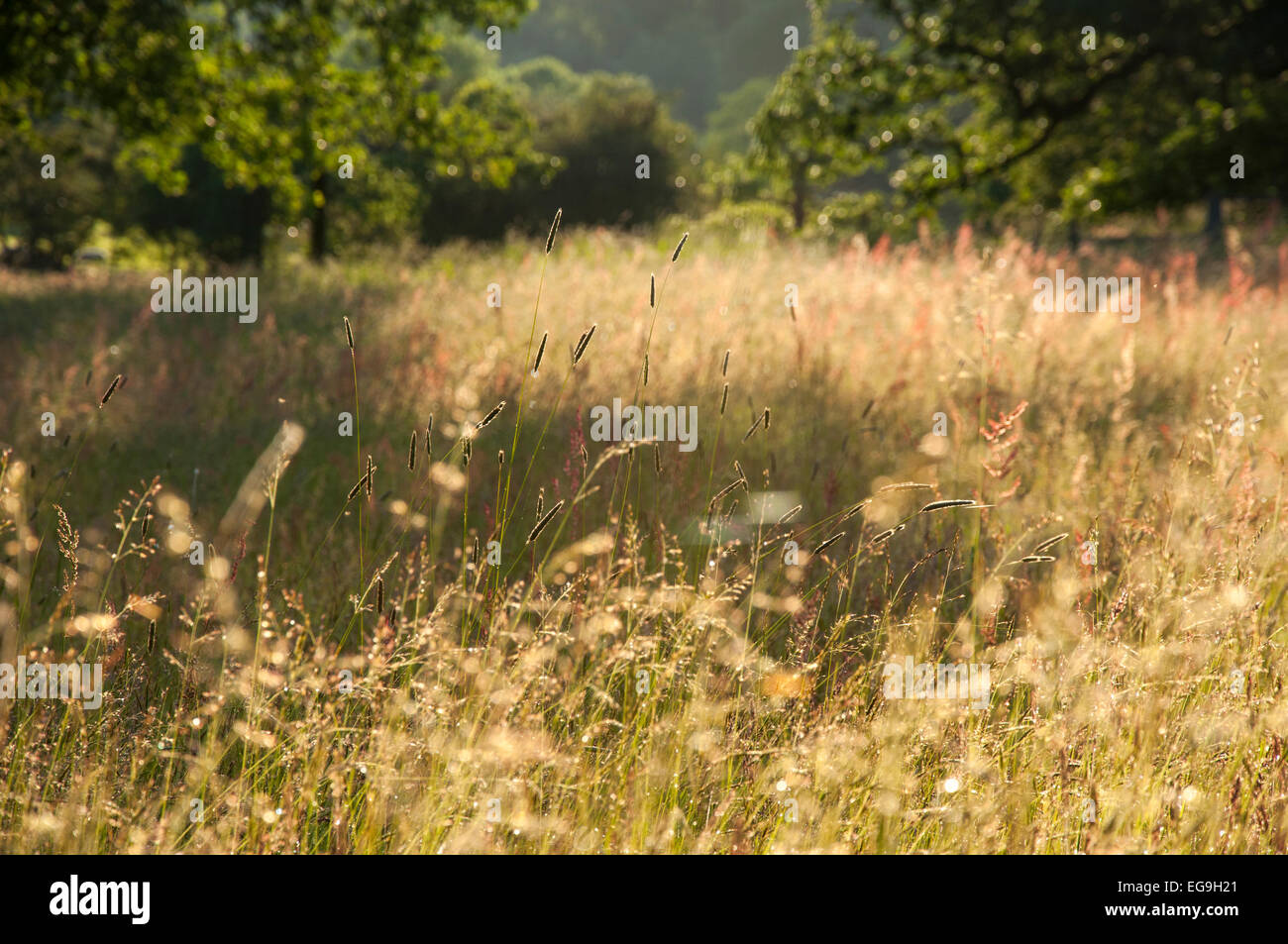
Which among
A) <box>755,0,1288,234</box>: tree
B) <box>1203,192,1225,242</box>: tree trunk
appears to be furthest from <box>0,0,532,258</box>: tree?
<box>1203,192,1225,242</box>: tree trunk

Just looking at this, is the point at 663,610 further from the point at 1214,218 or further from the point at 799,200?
the point at 1214,218

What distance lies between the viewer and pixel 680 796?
1.79 metres

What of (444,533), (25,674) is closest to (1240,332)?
(444,533)

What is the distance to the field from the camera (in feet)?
5.30

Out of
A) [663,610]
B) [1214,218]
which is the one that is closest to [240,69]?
[663,610]

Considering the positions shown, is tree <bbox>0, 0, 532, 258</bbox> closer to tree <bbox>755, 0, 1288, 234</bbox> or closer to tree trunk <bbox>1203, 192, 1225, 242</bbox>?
tree <bbox>755, 0, 1288, 234</bbox>

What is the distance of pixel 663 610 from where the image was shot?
6.62 ft

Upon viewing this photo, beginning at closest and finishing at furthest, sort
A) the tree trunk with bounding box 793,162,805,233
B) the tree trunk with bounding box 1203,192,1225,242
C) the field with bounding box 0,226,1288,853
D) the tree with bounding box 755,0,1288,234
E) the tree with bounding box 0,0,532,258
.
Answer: the field with bounding box 0,226,1288,853 → the tree with bounding box 0,0,532,258 → the tree with bounding box 755,0,1288,234 → the tree trunk with bounding box 1203,192,1225,242 → the tree trunk with bounding box 793,162,805,233

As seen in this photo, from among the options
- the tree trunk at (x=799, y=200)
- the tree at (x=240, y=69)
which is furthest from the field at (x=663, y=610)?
the tree trunk at (x=799, y=200)

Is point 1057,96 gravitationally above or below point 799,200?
below

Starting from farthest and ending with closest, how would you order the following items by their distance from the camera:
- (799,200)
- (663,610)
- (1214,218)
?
(799,200), (1214,218), (663,610)
